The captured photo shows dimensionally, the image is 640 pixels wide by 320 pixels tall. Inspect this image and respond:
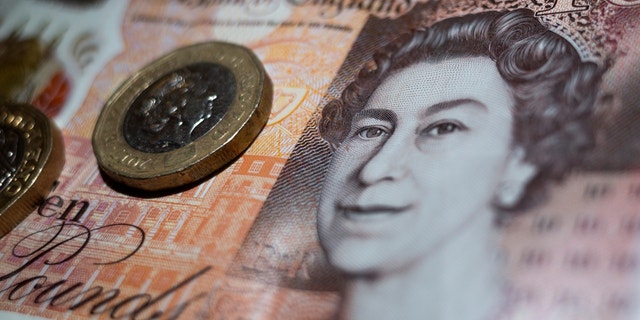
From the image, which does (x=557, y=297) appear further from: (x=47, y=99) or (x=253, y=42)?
(x=47, y=99)

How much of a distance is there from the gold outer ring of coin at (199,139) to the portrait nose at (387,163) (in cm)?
24

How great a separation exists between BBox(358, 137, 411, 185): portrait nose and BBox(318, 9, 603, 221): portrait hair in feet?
0.32

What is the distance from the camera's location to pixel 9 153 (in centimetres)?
119

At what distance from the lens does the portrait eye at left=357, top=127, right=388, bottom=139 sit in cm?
105

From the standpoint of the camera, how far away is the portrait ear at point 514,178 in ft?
2.91

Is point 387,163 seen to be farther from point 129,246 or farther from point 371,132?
point 129,246

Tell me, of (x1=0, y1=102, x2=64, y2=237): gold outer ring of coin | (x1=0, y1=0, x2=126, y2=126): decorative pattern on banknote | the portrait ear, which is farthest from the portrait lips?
(x1=0, y1=0, x2=126, y2=126): decorative pattern on banknote

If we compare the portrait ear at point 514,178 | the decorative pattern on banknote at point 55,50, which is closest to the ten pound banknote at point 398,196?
the portrait ear at point 514,178

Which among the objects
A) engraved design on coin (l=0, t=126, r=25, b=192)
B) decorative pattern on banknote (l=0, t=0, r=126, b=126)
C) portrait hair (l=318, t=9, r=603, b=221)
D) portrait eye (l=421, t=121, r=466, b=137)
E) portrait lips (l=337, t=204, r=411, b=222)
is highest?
portrait hair (l=318, t=9, r=603, b=221)

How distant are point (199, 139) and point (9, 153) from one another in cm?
38

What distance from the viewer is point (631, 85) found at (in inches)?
37.1

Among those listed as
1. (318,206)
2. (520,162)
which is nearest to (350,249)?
(318,206)

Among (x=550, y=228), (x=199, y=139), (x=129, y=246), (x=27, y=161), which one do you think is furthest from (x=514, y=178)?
(x=27, y=161)

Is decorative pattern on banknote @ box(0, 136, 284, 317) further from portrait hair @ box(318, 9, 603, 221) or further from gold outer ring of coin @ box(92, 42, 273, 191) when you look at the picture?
portrait hair @ box(318, 9, 603, 221)
